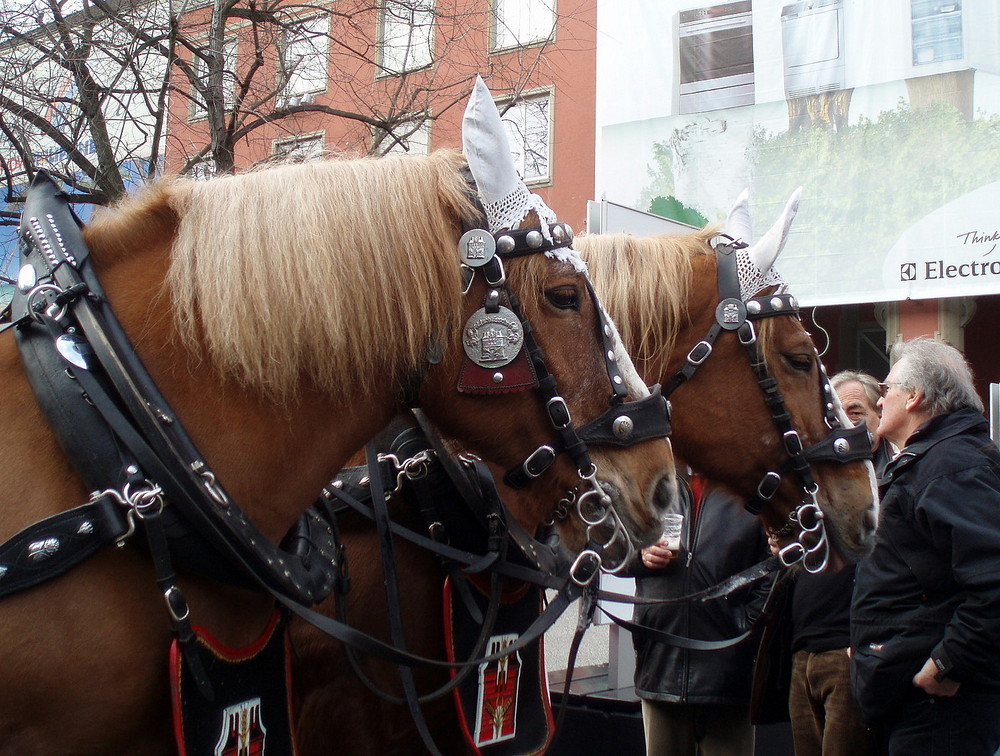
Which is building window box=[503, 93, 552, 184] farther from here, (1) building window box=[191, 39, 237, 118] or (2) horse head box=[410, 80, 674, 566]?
(2) horse head box=[410, 80, 674, 566]

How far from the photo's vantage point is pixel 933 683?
2.70m

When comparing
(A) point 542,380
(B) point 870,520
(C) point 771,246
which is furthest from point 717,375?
(A) point 542,380

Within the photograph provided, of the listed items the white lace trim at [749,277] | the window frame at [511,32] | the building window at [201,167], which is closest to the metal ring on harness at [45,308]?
the white lace trim at [749,277]

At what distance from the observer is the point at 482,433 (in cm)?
183

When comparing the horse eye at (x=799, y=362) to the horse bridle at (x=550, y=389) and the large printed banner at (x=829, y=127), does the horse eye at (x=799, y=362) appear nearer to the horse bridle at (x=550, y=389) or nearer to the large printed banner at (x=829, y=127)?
the horse bridle at (x=550, y=389)

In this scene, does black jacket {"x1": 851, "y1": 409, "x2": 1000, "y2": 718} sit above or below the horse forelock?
below

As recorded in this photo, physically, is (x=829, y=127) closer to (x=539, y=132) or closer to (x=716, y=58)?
(x=716, y=58)

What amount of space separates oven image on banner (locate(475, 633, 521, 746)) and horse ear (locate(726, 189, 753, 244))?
1.76m

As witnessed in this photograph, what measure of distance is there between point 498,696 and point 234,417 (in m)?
1.24

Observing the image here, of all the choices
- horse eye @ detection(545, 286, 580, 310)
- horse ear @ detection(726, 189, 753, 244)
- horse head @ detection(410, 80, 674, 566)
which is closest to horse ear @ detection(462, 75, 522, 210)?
horse head @ detection(410, 80, 674, 566)

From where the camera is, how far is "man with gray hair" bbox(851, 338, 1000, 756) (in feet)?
8.66

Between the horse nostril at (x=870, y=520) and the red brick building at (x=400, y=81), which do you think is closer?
the horse nostril at (x=870, y=520)

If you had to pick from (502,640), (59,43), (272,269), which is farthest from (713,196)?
(272,269)

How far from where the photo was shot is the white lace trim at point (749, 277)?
121 inches
